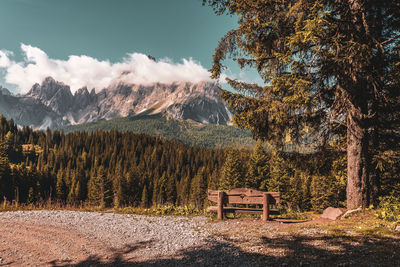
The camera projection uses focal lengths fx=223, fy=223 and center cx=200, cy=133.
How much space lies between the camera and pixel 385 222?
6.43 m

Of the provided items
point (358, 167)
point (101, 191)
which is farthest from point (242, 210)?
point (101, 191)

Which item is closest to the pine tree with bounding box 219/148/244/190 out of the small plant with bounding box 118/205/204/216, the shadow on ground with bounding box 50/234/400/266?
the small plant with bounding box 118/205/204/216

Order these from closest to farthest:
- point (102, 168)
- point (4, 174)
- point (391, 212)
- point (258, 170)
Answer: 1. point (391, 212)
2. point (258, 170)
3. point (4, 174)
4. point (102, 168)

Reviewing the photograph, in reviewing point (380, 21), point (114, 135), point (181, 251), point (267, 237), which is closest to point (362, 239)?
point (267, 237)

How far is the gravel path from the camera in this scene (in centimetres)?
550

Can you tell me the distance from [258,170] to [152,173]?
68382mm

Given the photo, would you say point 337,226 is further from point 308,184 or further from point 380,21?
point 308,184

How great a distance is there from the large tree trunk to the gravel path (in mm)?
5213

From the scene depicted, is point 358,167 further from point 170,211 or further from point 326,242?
point 170,211

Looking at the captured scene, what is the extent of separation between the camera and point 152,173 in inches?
3925

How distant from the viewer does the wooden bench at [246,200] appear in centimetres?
892

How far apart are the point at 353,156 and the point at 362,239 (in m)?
3.63

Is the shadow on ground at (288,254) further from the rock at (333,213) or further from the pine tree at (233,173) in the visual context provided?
the pine tree at (233,173)

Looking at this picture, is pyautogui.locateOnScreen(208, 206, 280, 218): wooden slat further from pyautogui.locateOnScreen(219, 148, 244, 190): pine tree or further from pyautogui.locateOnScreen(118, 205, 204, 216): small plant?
pyautogui.locateOnScreen(219, 148, 244, 190): pine tree
